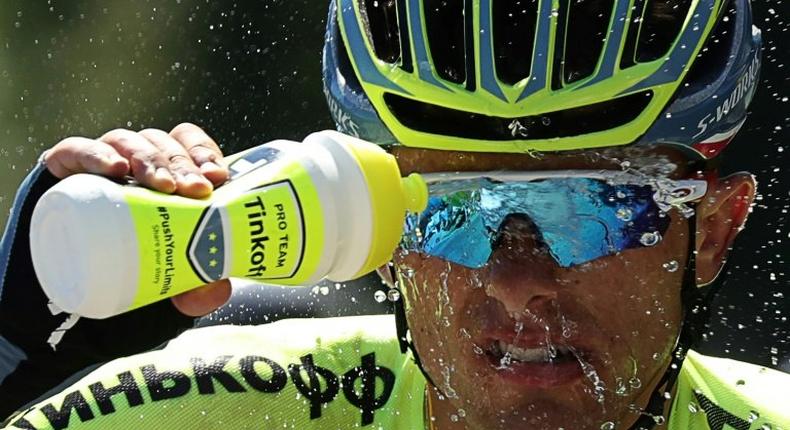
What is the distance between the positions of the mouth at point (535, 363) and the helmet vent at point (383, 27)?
565mm

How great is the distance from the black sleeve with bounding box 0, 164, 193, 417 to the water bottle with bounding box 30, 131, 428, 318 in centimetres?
25

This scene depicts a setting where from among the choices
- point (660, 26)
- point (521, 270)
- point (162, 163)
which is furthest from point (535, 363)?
point (162, 163)

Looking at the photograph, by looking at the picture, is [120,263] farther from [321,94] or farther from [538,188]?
[321,94]

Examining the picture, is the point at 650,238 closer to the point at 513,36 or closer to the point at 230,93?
the point at 513,36

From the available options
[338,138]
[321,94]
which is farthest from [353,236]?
[321,94]

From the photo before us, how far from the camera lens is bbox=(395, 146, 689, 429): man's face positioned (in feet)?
6.90

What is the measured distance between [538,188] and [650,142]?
0.22 m

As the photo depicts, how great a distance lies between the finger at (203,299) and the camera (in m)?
1.85

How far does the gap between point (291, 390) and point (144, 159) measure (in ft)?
2.95

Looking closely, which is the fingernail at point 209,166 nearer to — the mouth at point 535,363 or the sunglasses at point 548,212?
the sunglasses at point 548,212

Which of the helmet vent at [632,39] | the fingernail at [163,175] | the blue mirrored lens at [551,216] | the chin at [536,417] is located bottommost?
the chin at [536,417]

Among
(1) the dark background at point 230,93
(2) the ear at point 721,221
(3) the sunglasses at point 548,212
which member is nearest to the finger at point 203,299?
(3) the sunglasses at point 548,212

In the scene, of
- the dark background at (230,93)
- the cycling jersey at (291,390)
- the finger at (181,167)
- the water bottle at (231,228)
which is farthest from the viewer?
the dark background at (230,93)

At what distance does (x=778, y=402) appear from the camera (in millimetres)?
2512
